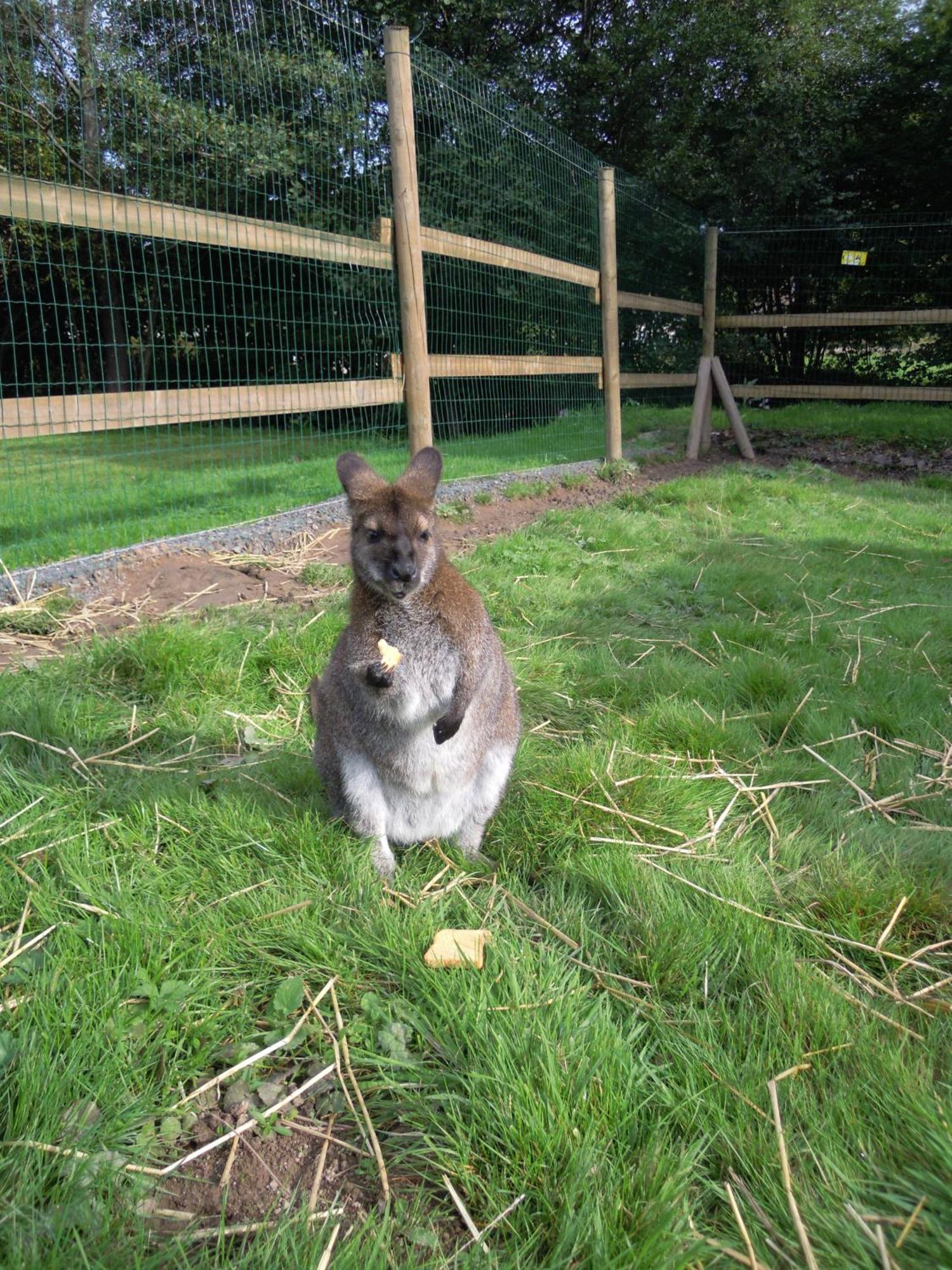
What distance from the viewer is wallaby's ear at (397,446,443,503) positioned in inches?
101

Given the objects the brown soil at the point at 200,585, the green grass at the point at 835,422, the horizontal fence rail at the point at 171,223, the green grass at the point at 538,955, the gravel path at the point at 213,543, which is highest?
the horizontal fence rail at the point at 171,223

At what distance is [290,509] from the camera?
5.29 meters

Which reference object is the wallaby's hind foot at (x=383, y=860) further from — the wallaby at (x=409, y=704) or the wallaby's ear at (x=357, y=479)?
the wallaby's ear at (x=357, y=479)

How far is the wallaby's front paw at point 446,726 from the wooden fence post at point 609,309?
6.49 metres

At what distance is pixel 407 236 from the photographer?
5.34 metres

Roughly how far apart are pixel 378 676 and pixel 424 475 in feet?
A: 2.51

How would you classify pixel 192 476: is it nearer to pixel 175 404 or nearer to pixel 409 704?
pixel 175 404

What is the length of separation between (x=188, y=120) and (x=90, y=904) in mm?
5152

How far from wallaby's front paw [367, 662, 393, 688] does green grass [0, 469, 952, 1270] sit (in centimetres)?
42

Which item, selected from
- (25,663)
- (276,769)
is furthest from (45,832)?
(25,663)

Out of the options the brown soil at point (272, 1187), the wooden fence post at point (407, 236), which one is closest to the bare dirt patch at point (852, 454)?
the wooden fence post at point (407, 236)

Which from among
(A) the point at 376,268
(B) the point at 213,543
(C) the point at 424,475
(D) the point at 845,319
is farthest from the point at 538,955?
(D) the point at 845,319

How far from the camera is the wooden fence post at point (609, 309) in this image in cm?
808

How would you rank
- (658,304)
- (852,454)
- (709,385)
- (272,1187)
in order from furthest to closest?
(852,454)
(709,385)
(658,304)
(272,1187)
